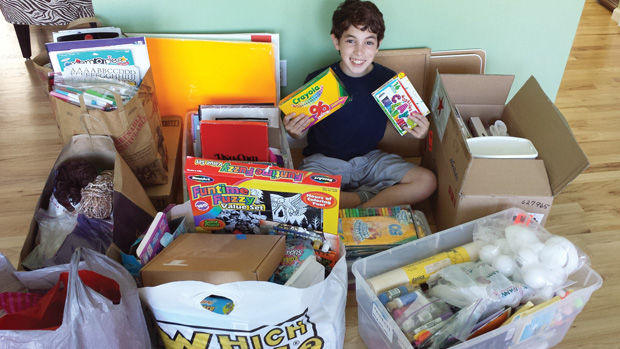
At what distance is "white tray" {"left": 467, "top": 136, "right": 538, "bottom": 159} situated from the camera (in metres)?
1.48

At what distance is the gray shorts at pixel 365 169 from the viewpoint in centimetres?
171

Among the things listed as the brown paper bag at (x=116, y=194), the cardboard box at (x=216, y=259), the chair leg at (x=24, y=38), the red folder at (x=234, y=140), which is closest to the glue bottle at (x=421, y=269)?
the cardboard box at (x=216, y=259)

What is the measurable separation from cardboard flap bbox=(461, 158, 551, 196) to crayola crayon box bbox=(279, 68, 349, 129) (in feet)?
1.53

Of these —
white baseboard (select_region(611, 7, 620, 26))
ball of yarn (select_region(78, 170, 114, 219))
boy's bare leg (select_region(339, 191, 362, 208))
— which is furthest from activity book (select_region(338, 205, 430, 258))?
white baseboard (select_region(611, 7, 620, 26))

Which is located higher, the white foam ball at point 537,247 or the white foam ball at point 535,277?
the white foam ball at point 537,247

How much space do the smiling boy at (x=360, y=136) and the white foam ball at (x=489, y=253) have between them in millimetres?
402

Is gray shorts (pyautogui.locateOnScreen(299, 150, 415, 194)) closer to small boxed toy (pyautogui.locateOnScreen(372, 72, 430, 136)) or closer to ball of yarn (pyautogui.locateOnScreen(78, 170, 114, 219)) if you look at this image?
small boxed toy (pyautogui.locateOnScreen(372, 72, 430, 136))

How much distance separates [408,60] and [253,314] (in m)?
1.13

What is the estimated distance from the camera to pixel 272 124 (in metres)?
1.62

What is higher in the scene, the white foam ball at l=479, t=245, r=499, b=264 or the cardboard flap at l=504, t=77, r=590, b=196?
the cardboard flap at l=504, t=77, r=590, b=196

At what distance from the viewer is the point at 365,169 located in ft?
5.77

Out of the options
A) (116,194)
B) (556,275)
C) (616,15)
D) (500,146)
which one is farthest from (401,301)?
(616,15)

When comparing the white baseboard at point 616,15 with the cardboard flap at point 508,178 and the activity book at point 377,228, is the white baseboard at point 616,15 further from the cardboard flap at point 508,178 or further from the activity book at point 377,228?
the activity book at point 377,228

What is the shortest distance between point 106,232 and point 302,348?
614 mm
